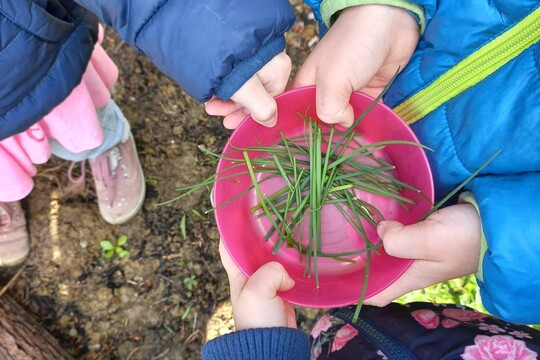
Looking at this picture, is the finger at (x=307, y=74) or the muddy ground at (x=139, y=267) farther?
the muddy ground at (x=139, y=267)

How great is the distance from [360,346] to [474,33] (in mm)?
688

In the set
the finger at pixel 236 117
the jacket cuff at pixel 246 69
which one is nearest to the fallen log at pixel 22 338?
→ the finger at pixel 236 117

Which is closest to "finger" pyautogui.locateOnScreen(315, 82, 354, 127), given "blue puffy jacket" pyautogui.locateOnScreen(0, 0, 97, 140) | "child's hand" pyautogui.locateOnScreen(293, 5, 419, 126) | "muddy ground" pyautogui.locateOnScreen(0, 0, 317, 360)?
"child's hand" pyautogui.locateOnScreen(293, 5, 419, 126)

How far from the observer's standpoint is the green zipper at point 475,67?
2.93 feet

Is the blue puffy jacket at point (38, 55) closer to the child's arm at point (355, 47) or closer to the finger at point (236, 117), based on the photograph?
the finger at point (236, 117)

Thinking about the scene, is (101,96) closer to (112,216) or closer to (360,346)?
(112,216)

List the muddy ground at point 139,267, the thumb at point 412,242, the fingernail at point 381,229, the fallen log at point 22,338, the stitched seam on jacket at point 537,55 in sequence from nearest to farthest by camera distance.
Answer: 1. the stitched seam on jacket at point 537,55
2. the thumb at point 412,242
3. the fingernail at point 381,229
4. the fallen log at point 22,338
5. the muddy ground at point 139,267

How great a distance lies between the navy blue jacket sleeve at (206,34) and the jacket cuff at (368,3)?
0.15 meters

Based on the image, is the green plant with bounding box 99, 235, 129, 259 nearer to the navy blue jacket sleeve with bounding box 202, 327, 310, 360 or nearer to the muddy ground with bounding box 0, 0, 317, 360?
the muddy ground with bounding box 0, 0, 317, 360

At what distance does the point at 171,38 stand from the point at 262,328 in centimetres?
58

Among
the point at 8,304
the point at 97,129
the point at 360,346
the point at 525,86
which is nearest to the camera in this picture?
the point at 525,86

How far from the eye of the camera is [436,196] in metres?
1.17

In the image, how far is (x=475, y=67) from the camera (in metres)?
0.97

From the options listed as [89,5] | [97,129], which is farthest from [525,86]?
[97,129]
